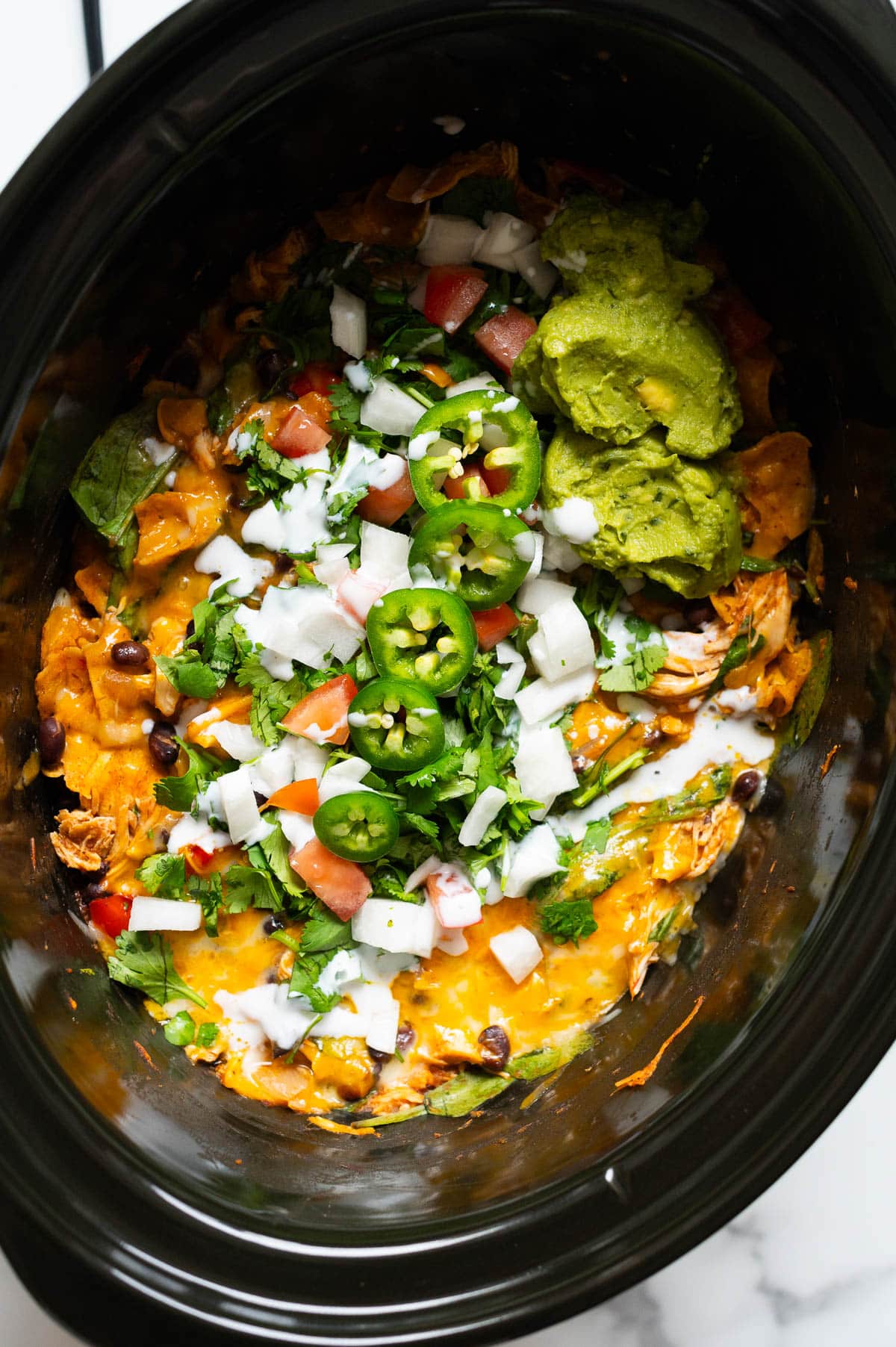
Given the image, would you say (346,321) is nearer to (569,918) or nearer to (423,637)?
(423,637)

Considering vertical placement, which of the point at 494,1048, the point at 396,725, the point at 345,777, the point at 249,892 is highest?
the point at 396,725

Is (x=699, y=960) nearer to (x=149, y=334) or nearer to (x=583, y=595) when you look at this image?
(x=583, y=595)

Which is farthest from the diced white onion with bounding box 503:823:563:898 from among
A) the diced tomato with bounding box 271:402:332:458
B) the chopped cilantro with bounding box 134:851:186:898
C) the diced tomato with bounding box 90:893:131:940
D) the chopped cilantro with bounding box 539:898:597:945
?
the diced tomato with bounding box 271:402:332:458

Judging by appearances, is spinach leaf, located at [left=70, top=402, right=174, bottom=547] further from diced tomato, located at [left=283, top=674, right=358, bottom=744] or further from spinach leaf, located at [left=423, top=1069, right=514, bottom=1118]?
spinach leaf, located at [left=423, top=1069, right=514, bottom=1118]

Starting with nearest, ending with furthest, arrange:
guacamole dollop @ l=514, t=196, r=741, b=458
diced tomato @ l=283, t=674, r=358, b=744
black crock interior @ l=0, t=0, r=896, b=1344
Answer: black crock interior @ l=0, t=0, r=896, b=1344, guacamole dollop @ l=514, t=196, r=741, b=458, diced tomato @ l=283, t=674, r=358, b=744

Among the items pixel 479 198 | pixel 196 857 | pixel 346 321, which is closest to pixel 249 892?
pixel 196 857

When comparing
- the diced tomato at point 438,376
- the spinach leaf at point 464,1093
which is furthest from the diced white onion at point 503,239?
the spinach leaf at point 464,1093
